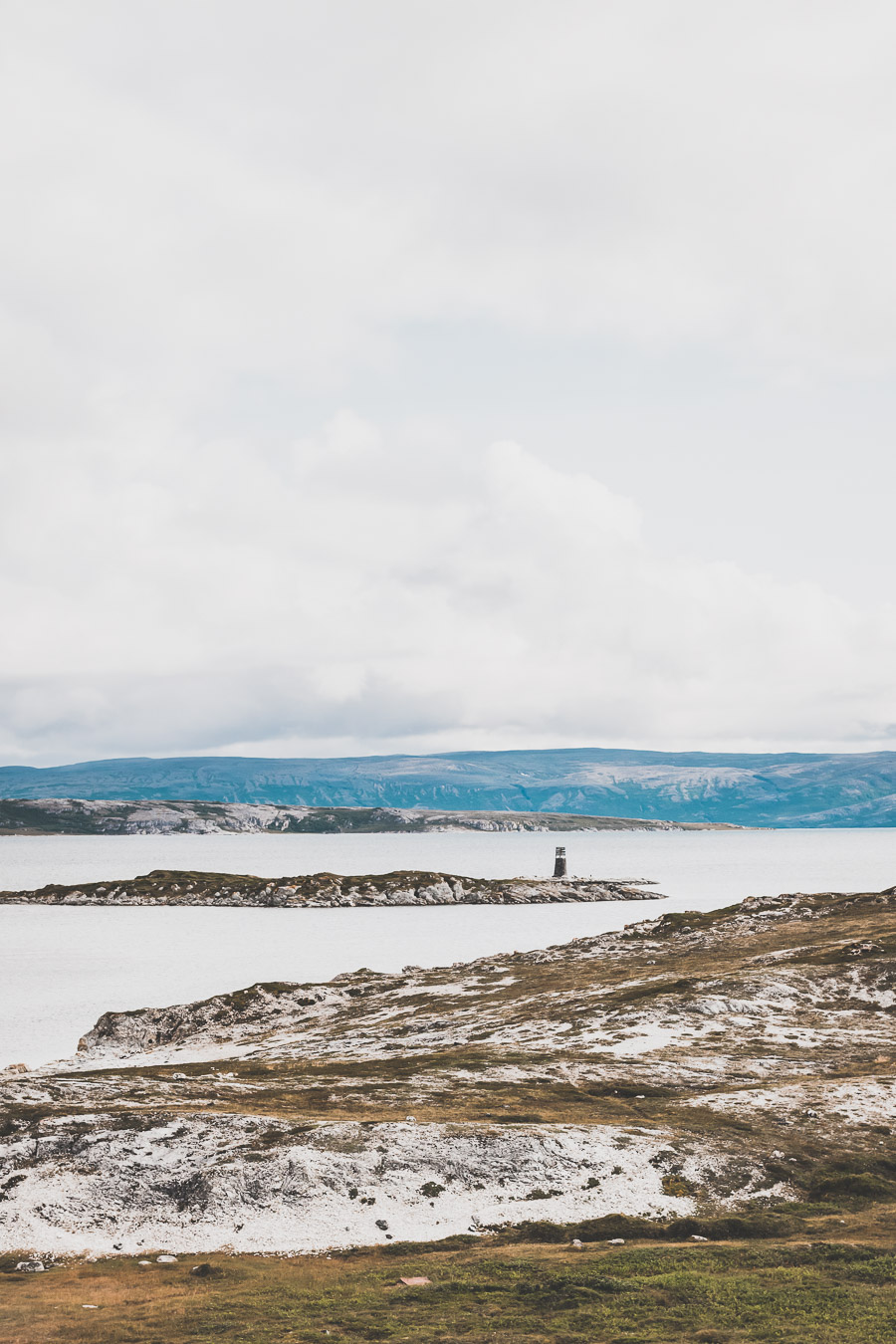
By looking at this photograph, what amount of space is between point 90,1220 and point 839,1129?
22.6 metres

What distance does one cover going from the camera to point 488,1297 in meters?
18.6

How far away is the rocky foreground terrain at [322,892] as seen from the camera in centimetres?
16650

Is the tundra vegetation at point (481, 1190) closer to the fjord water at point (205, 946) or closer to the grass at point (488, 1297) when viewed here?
the grass at point (488, 1297)

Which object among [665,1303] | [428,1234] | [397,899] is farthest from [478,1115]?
[397,899]

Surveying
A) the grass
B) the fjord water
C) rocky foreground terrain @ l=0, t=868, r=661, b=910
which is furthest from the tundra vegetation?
rocky foreground terrain @ l=0, t=868, r=661, b=910

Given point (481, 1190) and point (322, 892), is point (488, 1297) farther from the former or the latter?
point (322, 892)

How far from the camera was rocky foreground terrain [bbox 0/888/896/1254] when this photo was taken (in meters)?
24.6

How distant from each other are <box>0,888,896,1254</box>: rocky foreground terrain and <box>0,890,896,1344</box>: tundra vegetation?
0.32 ft

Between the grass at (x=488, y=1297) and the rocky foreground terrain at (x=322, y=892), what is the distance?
146 m

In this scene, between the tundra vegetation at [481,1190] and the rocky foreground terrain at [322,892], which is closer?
the tundra vegetation at [481,1190]

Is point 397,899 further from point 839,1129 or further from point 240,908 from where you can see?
point 839,1129

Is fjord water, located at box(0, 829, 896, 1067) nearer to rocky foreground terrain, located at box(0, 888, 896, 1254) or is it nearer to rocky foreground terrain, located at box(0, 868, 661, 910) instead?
rocky foreground terrain, located at box(0, 868, 661, 910)

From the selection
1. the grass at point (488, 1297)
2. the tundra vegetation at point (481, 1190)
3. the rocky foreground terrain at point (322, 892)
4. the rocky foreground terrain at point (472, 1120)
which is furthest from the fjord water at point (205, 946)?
the grass at point (488, 1297)

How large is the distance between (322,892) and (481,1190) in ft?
481
